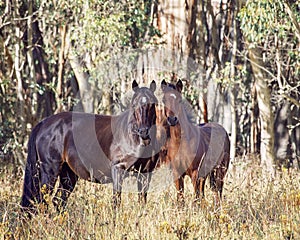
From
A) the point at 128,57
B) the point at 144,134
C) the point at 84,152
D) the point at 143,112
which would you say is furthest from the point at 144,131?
the point at 128,57

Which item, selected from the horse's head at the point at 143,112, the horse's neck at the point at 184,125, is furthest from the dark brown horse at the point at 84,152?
the horse's neck at the point at 184,125

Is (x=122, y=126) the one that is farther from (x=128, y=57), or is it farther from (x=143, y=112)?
(x=128, y=57)

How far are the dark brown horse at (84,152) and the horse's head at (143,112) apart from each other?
0.13 meters

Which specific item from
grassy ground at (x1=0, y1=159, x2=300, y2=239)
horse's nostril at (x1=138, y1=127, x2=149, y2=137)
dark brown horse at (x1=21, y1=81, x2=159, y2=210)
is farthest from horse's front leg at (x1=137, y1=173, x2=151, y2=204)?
horse's nostril at (x1=138, y1=127, x2=149, y2=137)

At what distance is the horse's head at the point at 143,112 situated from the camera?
859 centimetres

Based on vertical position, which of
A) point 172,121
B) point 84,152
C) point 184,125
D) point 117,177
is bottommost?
point 117,177

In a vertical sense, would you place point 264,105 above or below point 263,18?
below

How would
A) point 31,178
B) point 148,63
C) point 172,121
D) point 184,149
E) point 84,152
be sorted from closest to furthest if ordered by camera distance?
point 172,121 < point 184,149 < point 31,178 < point 84,152 < point 148,63

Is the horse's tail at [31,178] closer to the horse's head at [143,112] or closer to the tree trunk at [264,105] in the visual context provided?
the horse's head at [143,112]

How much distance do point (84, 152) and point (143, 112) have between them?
4.74ft

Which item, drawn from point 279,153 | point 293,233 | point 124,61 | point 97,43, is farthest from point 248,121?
point 293,233

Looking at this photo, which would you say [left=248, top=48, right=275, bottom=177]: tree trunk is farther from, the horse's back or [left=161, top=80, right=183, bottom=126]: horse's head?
[left=161, top=80, right=183, bottom=126]: horse's head

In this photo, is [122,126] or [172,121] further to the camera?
[122,126]

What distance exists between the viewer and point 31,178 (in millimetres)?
9414
